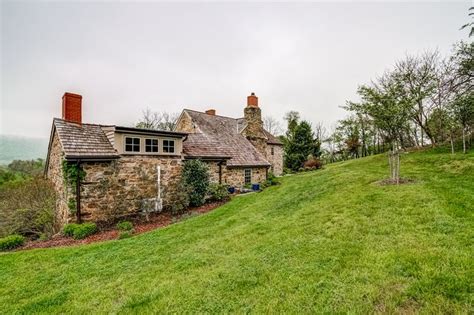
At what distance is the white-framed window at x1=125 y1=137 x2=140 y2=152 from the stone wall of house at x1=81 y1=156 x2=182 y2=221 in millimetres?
434

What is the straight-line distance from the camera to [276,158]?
29391 millimetres

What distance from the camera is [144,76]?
23344 millimetres

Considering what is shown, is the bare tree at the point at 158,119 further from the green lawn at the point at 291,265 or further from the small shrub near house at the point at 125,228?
the green lawn at the point at 291,265

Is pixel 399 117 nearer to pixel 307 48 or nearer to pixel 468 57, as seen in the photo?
pixel 468 57

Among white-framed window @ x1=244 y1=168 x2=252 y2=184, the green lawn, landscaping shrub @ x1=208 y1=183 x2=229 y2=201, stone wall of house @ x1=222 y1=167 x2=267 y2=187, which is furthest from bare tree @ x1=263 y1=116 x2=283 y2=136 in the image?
the green lawn

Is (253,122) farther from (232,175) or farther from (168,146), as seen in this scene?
(168,146)

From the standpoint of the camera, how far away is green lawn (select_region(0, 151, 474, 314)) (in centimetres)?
337

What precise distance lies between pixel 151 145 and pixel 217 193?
4.99 m

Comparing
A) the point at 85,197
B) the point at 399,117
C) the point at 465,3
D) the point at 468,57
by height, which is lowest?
the point at 85,197

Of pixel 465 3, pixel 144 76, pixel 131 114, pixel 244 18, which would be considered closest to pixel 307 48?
pixel 244 18

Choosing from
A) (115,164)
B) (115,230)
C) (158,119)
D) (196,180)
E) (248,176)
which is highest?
(158,119)

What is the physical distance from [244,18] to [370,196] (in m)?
13.7

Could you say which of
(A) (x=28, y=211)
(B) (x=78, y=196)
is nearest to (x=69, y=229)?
(B) (x=78, y=196)

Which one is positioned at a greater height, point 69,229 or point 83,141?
point 83,141
